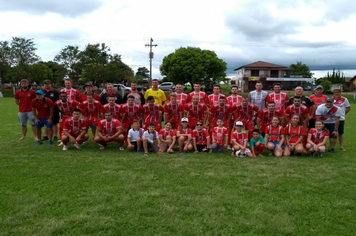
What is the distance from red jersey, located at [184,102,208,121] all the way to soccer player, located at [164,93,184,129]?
0.17 metres

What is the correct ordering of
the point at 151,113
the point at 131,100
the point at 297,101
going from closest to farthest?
the point at 297,101, the point at 131,100, the point at 151,113

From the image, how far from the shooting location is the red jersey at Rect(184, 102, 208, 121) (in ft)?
24.2

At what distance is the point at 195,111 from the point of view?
24.4 ft

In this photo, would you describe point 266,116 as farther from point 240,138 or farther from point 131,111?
point 131,111

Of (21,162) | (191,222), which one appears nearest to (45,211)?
(191,222)

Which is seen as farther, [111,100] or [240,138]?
[111,100]

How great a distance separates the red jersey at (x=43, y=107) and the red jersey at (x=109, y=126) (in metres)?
1.61

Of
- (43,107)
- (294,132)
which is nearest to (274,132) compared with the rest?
(294,132)

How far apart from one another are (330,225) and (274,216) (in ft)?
1.99

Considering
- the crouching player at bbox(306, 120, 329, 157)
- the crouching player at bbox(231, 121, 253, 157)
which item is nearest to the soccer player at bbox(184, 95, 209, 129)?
the crouching player at bbox(231, 121, 253, 157)

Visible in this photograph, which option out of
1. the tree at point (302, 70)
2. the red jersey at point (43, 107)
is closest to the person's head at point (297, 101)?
the red jersey at point (43, 107)

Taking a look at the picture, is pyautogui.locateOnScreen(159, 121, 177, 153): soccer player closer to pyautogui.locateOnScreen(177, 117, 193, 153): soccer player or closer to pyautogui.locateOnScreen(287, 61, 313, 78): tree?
pyautogui.locateOnScreen(177, 117, 193, 153): soccer player

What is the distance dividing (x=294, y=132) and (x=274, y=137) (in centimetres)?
48

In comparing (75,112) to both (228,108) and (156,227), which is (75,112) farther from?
(156,227)
